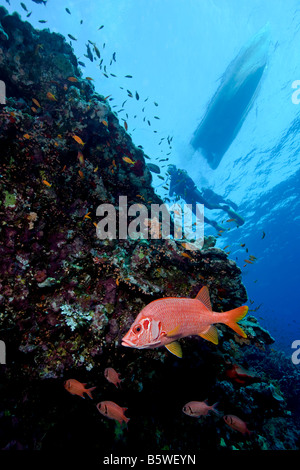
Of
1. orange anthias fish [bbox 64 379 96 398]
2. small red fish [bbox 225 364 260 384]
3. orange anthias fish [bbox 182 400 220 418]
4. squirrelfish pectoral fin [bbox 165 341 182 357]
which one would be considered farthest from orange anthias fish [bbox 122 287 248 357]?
small red fish [bbox 225 364 260 384]

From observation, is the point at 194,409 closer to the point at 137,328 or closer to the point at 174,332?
the point at 174,332

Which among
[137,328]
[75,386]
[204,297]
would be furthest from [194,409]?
[137,328]

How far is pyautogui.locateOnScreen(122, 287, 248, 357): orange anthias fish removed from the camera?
1.88 meters

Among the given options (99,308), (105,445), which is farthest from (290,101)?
(105,445)

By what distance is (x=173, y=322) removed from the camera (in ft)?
6.66

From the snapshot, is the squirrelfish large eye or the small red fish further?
the small red fish

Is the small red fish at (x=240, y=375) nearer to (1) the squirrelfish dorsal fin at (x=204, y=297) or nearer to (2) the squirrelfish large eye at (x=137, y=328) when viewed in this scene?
(1) the squirrelfish dorsal fin at (x=204, y=297)

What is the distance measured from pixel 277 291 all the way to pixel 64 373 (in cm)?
8708

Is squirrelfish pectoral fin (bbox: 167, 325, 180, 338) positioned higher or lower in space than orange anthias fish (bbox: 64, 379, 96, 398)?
higher

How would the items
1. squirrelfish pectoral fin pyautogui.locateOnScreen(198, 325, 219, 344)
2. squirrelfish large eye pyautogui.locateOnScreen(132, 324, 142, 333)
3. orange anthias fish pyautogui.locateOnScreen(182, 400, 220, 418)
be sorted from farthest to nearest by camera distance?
orange anthias fish pyautogui.locateOnScreen(182, 400, 220, 418)
squirrelfish pectoral fin pyautogui.locateOnScreen(198, 325, 219, 344)
squirrelfish large eye pyautogui.locateOnScreen(132, 324, 142, 333)

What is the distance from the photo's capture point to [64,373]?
339 cm

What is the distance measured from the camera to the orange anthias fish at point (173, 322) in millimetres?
1878

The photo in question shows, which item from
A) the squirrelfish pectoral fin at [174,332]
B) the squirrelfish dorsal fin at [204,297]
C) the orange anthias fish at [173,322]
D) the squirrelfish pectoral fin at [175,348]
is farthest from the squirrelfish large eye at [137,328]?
the squirrelfish dorsal fin at [204,297]

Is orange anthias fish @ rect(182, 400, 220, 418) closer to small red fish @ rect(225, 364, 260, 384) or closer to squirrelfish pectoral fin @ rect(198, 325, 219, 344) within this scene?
small red fish @ rect(225, 364, 260, 384)
